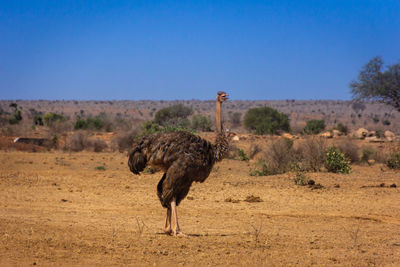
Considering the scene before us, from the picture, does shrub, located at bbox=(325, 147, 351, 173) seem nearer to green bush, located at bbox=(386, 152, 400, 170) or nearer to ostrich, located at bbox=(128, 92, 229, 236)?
green bush, located at bbox=(386, 152, 400, 170)

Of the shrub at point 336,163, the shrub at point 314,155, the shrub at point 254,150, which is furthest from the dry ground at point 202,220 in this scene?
the shrub at point 254,150

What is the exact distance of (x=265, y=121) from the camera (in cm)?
4303

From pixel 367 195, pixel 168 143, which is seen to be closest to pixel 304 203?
pixel 367 195

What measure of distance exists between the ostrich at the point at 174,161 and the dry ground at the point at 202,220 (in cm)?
61

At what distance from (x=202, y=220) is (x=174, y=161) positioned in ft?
9.04

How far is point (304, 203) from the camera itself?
13.6m

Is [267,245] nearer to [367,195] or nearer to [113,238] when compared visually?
[113,238]

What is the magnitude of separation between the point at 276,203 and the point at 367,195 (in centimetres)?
273

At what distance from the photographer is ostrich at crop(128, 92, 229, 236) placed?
335 inches

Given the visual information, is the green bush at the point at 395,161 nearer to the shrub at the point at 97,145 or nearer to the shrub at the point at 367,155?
the shrub at the point at 367,155

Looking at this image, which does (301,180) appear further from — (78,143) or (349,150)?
(78,143)

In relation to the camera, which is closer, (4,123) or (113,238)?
(113,238)

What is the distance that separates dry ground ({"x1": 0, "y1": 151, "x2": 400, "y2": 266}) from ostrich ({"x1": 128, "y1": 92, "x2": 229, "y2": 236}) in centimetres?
61

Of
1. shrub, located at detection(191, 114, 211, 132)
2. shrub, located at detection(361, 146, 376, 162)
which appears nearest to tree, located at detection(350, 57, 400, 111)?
shrub, located at detection(361, 146, 376, 162)
